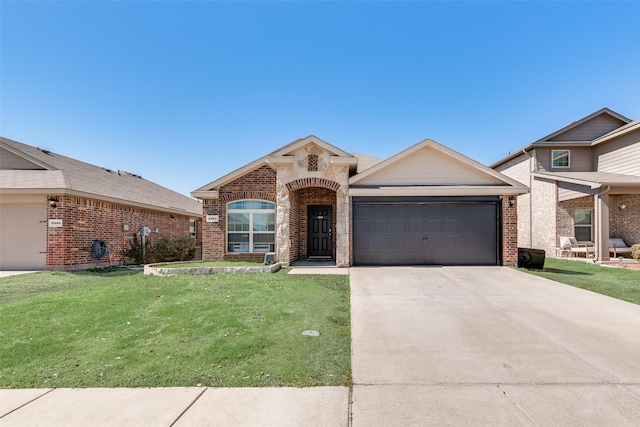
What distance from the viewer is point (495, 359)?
3.91 metres

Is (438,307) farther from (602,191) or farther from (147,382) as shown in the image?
(602,191)

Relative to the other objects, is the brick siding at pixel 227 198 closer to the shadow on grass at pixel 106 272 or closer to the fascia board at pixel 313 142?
the fascia board at pixel 313 142

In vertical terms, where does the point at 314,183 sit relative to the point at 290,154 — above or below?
below

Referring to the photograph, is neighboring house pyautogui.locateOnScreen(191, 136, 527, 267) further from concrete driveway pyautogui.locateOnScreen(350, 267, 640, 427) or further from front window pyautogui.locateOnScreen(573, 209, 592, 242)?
front window pyautogui.locateOnScreen(573, 209, 592, 242)

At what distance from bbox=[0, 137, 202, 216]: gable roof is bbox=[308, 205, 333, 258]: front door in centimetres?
821

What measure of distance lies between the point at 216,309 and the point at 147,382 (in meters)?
2.51

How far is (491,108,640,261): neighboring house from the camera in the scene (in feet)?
43.3

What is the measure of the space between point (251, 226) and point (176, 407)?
9.63 m

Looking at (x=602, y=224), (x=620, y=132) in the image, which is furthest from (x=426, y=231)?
(x=620, y=132)

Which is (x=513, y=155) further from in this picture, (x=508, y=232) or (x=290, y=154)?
(x=290, y=154)

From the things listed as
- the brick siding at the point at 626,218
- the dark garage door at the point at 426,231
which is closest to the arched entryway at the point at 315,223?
the dark garage door at the point at 426,231

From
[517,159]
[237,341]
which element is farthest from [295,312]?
[517,159]

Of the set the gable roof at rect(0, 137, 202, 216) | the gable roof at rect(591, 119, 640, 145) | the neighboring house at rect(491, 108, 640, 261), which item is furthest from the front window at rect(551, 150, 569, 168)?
the gable roof at rect(0, 137, 202, 216)

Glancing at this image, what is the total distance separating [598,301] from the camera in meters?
6.53
